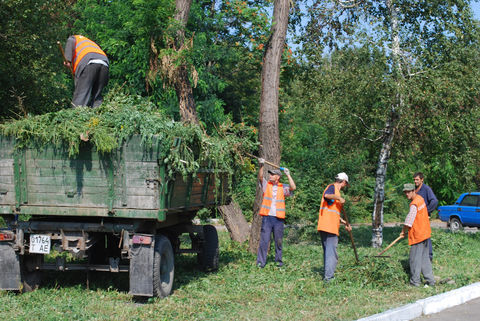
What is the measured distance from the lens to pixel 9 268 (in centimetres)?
743

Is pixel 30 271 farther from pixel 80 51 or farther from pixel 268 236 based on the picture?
pixel 268 236

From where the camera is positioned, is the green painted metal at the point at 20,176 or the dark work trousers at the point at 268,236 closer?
the green painted metal at the point at 20,176

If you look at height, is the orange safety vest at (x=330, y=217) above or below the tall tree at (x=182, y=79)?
below

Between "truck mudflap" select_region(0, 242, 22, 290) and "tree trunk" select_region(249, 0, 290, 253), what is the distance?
5.18 meters

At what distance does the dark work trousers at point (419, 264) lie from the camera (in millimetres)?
8719

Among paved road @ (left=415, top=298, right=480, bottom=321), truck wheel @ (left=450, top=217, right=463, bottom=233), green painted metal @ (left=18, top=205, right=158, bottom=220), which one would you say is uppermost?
green painted metal @ (left=18, top=205, right=158, bottom=220)

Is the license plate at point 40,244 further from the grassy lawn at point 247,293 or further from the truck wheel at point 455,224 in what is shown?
the truck wheel at point 455,224

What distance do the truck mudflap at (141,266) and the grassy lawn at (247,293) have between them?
8.2 inches

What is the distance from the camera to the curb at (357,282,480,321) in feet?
21.9

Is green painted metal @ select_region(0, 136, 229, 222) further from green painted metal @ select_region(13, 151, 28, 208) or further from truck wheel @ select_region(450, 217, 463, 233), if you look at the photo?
truck wheel @ select_region(450, 217, 463, 233)

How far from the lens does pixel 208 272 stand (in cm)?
962

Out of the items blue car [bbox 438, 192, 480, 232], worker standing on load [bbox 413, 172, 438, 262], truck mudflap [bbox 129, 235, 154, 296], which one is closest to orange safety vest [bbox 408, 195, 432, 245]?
worker standing on load [bbox 413, 172, 438, 262]

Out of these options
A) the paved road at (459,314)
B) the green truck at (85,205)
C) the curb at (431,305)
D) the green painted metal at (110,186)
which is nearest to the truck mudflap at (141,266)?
the green truck at (85,205)

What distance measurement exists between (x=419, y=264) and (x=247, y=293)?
2797mm
